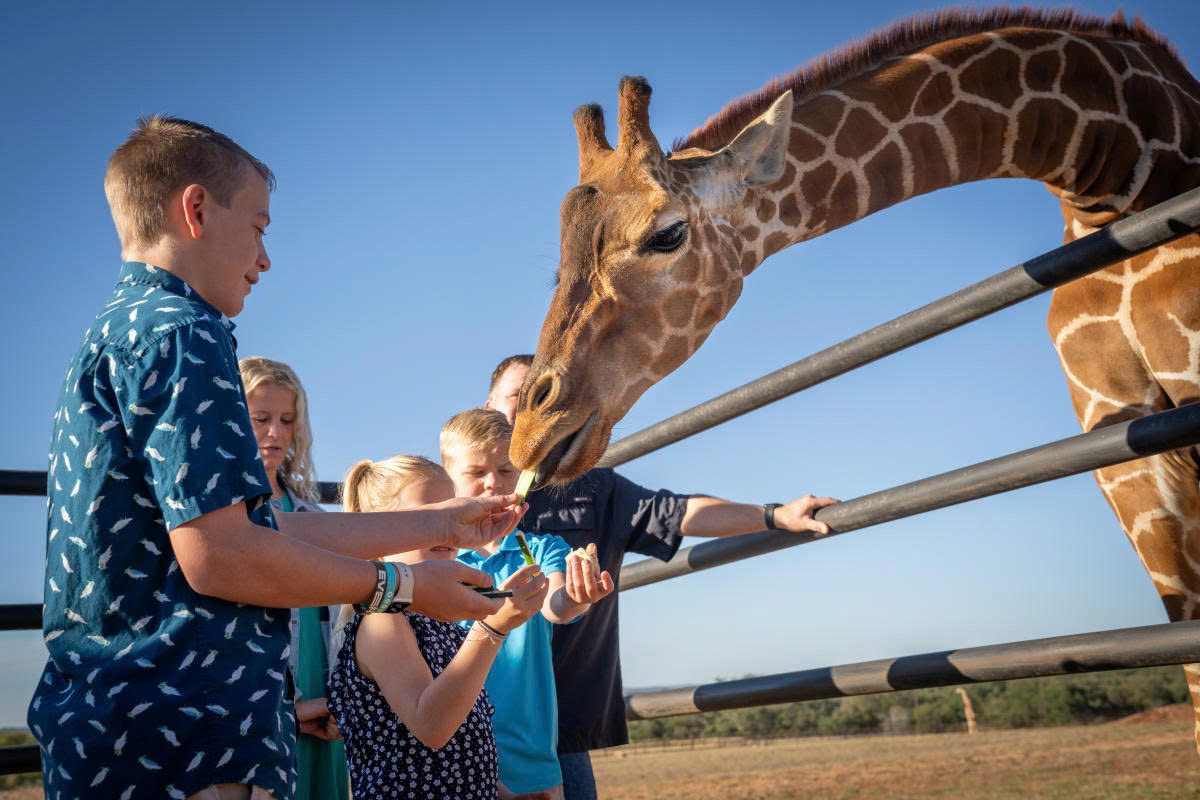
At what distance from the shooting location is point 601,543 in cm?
294

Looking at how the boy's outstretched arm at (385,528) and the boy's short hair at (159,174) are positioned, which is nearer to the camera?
the boy's short hair at (159,174)

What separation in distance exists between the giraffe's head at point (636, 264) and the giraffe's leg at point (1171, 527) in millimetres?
1346

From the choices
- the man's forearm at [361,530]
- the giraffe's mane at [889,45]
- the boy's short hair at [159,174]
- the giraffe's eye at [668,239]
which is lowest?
the man's forearm at [361,530]

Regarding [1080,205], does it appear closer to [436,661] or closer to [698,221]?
[698,221]

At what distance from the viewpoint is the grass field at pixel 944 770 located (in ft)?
33.0

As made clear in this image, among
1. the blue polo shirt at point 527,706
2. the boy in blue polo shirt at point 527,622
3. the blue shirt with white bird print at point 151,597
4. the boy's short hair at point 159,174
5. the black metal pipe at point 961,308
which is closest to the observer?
the blue shirt with white bird print at point 151,597

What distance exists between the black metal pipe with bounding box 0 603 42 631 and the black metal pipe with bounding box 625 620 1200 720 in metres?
1.76

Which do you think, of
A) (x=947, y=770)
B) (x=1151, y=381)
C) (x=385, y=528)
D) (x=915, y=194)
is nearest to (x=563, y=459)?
(x=385, y=528)

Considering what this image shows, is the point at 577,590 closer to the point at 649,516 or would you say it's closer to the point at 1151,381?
the point at 649,516

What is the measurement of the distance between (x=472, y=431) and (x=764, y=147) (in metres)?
1.37

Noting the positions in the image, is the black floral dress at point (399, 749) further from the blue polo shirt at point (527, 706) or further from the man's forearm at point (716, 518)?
the man's forearm at point (716, 518)

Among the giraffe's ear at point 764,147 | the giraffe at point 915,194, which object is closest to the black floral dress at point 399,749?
the giraffe at point 915,194

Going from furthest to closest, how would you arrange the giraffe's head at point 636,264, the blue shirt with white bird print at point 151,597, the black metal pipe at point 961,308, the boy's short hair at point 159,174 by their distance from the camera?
1. the giraffe's head at point 636,264
2. the black metal pipe at point 961,308
3. the boy's short hair at point 159,174
4. the blue shirt with white bird print at point 151,597

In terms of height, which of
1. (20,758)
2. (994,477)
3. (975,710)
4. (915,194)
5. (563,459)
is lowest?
(975,710)
